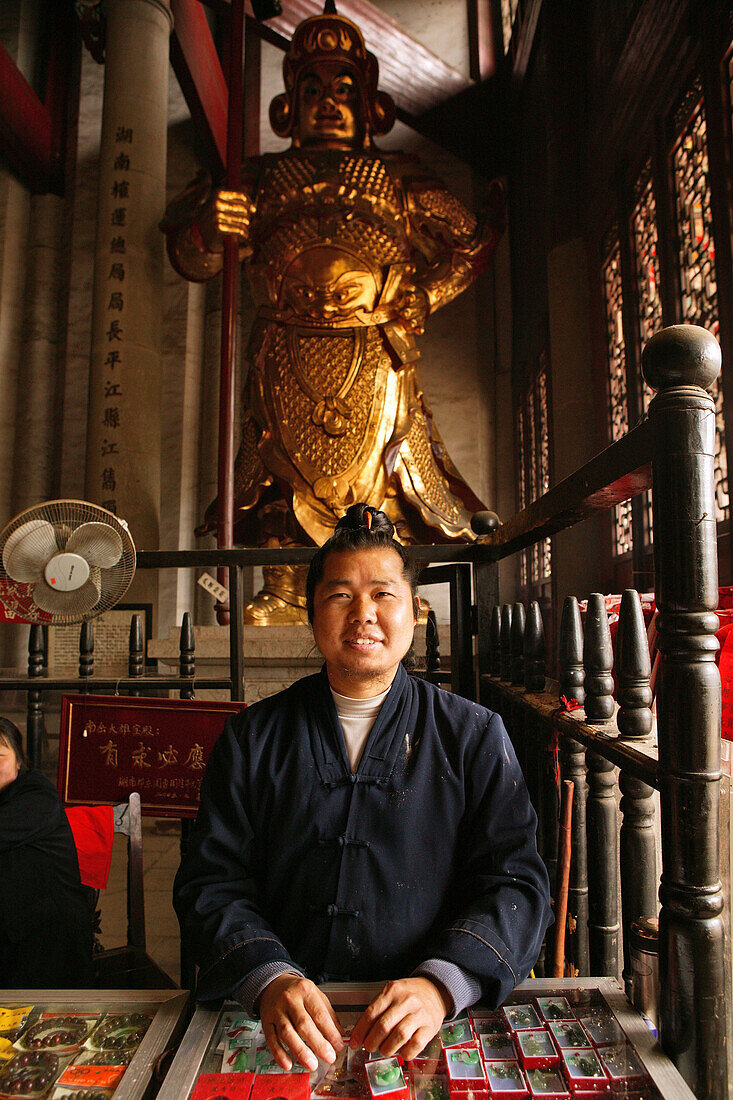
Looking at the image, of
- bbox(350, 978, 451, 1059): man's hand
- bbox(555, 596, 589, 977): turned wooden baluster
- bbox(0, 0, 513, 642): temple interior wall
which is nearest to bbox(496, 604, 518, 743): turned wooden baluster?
bbox(555, 596, 589, 977): turned wooden baluster

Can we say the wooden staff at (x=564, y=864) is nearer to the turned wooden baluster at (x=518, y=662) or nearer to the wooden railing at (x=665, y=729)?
the wooden railing at (x=665, y=729)

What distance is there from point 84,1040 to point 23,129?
320 inches

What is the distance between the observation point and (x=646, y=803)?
1047 mm

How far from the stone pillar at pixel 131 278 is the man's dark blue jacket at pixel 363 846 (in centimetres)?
455

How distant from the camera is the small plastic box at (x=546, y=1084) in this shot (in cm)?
80

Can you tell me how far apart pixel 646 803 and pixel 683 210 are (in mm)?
3333

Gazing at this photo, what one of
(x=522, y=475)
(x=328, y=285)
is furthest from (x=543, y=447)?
(x=328, y=285)

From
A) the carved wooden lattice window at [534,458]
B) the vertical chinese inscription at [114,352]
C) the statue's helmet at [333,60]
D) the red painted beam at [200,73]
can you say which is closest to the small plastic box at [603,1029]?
the carved wooden lattice window at [534,458]

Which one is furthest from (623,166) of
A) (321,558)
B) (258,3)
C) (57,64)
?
(57,64)

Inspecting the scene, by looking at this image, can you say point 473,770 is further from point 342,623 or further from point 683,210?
point 683,210

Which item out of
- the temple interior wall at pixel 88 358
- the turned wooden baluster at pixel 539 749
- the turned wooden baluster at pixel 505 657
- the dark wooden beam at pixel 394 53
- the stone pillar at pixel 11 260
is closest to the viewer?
the turned wooden baluster at pixel 539 749

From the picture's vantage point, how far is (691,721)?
852 mm

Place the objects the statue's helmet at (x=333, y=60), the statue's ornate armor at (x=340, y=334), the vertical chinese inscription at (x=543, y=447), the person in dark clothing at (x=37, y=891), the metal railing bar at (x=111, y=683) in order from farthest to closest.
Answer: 1. the vertical chinese inscription at (x=543, y=447)
2. the statue's helmet at (x=333, y=60)
3. the statue's ornate armor at (x=340, y=334)
4. the metal railing bar at (x=111, y=683)
5. the person in dark clothing at (x=37, y=891)

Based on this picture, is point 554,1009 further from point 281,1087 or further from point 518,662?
point 518,662
